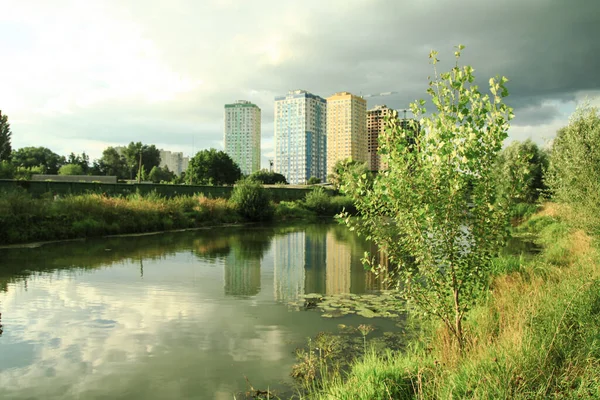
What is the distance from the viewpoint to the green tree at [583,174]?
12.8 m

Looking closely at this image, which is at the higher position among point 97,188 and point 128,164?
point 128,164

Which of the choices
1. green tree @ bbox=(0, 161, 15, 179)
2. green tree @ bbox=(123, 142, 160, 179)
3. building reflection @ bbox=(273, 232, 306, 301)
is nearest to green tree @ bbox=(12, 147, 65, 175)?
green tree @ bbox=(123, 142, 160, 179)

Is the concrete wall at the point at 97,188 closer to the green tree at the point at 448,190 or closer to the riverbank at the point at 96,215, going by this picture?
the riverbank at the point at 96,215

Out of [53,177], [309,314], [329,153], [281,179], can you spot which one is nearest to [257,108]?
[329,153]

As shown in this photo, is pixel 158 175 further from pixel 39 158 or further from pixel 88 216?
pixel 88 216

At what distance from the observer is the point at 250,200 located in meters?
36.0

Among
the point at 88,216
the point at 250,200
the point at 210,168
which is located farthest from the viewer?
the point at 210,168

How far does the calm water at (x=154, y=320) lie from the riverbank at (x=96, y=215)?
2.72m

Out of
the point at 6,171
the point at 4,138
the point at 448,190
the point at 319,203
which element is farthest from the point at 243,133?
the point at 448,190

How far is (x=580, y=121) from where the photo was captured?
56.3ft

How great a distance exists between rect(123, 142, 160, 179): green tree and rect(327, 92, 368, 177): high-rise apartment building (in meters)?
48.7

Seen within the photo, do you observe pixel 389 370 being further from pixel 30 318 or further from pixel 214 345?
pixel 30 318

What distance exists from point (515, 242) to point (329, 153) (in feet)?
386

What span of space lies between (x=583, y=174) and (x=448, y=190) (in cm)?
1085
